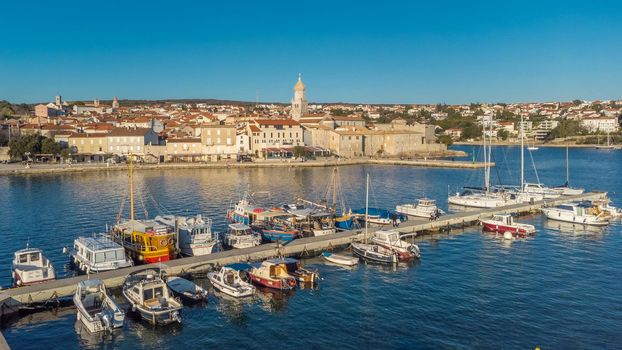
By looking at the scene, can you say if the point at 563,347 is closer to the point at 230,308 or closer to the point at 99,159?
the point at 230,308

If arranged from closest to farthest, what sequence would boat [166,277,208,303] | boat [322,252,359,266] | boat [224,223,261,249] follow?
1. boat [166,277,208,303]
2. boat [322,252,359,266]
3. boat [224,223,261,249]

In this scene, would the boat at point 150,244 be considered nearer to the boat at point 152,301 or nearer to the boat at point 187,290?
the boat at point 187,290

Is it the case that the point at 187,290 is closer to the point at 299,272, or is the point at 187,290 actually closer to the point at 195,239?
the point at 299,272

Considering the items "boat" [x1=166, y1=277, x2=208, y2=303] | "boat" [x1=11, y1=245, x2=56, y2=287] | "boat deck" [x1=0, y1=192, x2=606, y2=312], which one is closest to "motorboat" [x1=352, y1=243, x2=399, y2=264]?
"boat deck" [x1=0, y1=192, x2=606, y2=312]

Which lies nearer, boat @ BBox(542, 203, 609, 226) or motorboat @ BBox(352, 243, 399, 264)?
motorboat @ BBox(352, 243, 399, 264)

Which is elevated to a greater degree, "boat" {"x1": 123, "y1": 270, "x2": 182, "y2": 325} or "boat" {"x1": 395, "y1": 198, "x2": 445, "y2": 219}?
"boat" {"x1": 395, "y1": 198, "x2": 445, "y2": 219}

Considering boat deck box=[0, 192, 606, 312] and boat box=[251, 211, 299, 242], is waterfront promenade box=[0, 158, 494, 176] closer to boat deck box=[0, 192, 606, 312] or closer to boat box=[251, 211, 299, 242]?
boat deck box=[0, 192, 606, 312]
